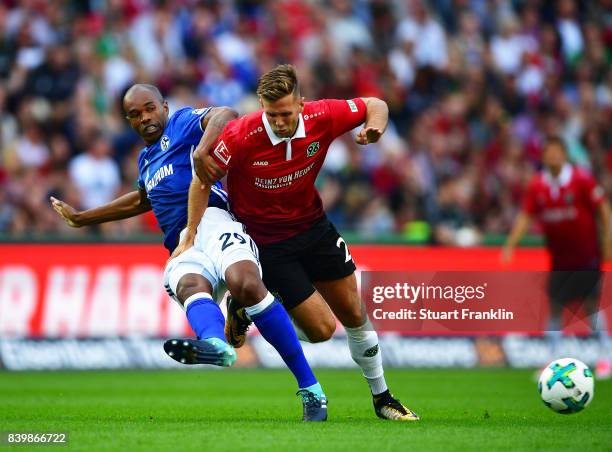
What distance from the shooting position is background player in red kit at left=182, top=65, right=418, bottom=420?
7855 mm

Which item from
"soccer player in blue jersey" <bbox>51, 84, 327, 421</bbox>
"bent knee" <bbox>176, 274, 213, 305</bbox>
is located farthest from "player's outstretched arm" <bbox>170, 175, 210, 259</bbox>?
"bent knee" <bbox>176, 274, 213, 305</bbox>

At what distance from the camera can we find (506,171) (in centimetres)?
1841

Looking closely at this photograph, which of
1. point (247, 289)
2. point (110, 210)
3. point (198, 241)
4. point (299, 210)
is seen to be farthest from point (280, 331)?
point (110, 210)

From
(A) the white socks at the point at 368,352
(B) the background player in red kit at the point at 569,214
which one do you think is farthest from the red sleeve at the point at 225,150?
(B) the background player in red kit at the point at 569,214

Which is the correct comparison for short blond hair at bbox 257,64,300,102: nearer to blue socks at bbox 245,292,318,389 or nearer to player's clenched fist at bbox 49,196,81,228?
blue socks at bbox 245,292,318,389

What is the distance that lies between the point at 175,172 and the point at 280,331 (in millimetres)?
1444

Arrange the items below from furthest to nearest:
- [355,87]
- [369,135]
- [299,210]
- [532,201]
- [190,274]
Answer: [355,87], [532,201], [299,210], [190,274], [369,135]

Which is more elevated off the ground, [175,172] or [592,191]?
[175,172]

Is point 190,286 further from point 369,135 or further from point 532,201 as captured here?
point 532,201

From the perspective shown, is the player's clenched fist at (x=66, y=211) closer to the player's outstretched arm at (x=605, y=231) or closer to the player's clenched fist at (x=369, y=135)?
the player's clenched fist at (x=369, y=135)

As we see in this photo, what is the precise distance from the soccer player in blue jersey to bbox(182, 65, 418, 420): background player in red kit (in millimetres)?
194

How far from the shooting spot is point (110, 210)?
29.6ft

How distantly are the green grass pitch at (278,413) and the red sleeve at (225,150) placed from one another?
5.70 feet

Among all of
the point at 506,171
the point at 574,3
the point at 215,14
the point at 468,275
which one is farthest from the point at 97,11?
the point at 468,275
